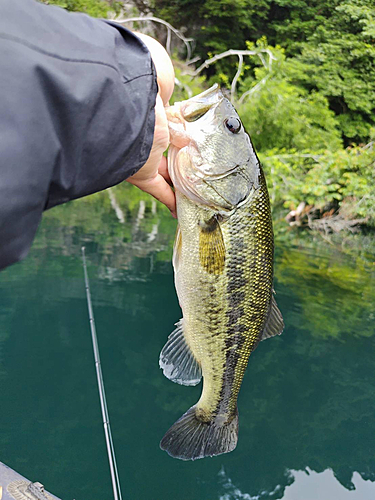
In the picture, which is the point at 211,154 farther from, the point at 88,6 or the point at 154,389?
the point at 88,6

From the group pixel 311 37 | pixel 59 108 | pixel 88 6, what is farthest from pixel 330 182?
pixel 59 108

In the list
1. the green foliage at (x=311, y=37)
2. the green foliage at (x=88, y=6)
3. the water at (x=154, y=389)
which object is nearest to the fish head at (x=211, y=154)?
the water at (x=154, y=389)

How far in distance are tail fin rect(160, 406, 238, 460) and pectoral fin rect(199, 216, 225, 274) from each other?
69cm

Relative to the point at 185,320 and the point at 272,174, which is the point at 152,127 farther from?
the point at 272,174

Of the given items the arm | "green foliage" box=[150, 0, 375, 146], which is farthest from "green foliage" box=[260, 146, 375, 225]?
the arm

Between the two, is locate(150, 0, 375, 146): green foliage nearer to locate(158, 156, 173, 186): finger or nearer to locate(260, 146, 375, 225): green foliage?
locate(260, 146, 375, 225): green foliage

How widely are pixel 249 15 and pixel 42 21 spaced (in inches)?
953

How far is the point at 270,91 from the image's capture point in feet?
54.1

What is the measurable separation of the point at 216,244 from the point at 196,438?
2.72 ft

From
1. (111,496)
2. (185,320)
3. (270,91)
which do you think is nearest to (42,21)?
(185,320)

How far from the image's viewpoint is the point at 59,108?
698mm

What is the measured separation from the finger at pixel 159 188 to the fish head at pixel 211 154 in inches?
1.5

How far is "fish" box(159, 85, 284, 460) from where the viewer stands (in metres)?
1.62

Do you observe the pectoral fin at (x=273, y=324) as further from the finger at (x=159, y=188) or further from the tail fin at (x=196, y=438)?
the finger at (x=159, y=188)
